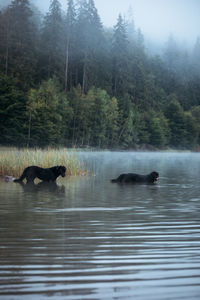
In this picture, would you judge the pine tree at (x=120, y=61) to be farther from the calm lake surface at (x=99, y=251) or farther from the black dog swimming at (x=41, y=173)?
the calm lake surface at (x=99, y=251)

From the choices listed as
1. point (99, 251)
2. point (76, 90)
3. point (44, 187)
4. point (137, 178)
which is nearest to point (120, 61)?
point (76, 90)

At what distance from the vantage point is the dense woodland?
2479 inches

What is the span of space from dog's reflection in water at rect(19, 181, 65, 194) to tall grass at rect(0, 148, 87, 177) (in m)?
2.41

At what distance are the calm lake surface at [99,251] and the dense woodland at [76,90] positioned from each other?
5096cm

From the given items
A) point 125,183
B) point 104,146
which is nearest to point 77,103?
point 104,146

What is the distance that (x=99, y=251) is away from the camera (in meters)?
5.42

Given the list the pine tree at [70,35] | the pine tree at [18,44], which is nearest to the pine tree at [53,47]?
the pine tree at [70,35]

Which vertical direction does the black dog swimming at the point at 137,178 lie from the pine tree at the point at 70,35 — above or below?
below

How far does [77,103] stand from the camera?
77000mm

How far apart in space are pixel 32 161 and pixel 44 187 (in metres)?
4.75

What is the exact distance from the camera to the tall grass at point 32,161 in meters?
19.6

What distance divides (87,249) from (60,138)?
61334 millimetres

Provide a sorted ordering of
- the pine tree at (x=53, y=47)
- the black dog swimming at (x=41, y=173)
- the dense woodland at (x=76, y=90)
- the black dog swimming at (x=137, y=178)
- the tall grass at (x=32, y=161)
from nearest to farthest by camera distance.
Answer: the black dog swimming at (x=41, y=173), the black dog swimming at (x=137, y=178), the tall grass at (x=32, y=161), the dense woodland at (x=76, y=90), the pine tree at (x=53, y=47)

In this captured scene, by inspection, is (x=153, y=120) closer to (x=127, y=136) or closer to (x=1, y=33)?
(x=127, y=136)
